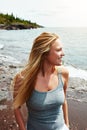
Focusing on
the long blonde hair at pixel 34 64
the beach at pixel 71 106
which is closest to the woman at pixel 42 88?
the long blonde hair at pixel 34 64

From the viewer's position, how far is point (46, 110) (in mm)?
3260

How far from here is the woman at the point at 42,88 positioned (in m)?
3.25

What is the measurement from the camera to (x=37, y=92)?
129 inches

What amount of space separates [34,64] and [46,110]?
1.51 ft

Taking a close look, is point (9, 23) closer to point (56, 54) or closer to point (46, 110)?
point (56, 54)

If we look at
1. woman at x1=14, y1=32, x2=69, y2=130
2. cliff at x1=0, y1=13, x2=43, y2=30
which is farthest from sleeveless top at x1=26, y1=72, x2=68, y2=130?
cliff at x1=0, y1=13, x2=43, y2=30

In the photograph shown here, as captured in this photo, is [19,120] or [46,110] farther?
[19,120]

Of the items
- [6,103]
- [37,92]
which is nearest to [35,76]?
[37,92]

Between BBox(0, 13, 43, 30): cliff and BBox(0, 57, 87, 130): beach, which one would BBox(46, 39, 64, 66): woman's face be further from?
BBox(0, 13, 43, 30): cliff

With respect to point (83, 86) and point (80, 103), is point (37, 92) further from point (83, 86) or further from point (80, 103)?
point (83, 86)

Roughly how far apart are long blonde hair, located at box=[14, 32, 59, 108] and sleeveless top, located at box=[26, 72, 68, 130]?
79 mm

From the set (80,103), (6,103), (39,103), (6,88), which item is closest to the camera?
(39,103)

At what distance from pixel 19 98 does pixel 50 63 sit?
47 centimetres

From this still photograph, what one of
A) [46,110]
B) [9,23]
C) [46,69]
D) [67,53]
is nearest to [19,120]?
[46,110]
